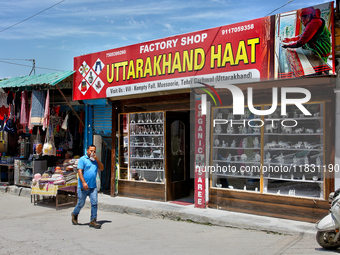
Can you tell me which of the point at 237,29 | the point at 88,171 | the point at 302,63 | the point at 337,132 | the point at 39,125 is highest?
the point at 237,29

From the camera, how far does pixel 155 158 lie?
9469mm

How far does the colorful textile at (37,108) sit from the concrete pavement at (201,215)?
317 cm

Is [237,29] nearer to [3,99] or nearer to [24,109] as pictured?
[24,109]

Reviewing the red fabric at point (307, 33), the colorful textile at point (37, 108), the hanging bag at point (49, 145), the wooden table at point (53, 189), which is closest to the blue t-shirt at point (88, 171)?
the wooden table at point (53, 189)

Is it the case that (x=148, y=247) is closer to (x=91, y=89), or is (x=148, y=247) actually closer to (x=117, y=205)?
(x=117, y=205)

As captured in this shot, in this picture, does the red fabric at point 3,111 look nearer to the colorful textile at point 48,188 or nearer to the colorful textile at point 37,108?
the colorful textile at point 37,108

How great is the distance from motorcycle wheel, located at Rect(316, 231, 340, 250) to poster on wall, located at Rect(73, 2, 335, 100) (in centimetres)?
278

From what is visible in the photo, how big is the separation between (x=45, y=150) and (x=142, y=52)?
4557 millimetres

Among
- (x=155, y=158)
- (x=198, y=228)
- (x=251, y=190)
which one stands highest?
(x=155, y=158)

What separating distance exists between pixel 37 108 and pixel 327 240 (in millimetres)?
9016

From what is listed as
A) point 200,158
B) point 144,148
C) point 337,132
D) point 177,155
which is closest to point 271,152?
point 337,132

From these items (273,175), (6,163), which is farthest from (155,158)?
(6,163)

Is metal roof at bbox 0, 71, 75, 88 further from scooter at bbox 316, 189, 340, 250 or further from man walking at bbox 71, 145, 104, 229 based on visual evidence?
scooter at bbox 316, 189, 340, 250

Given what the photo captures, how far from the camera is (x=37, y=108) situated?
10.9 meters
